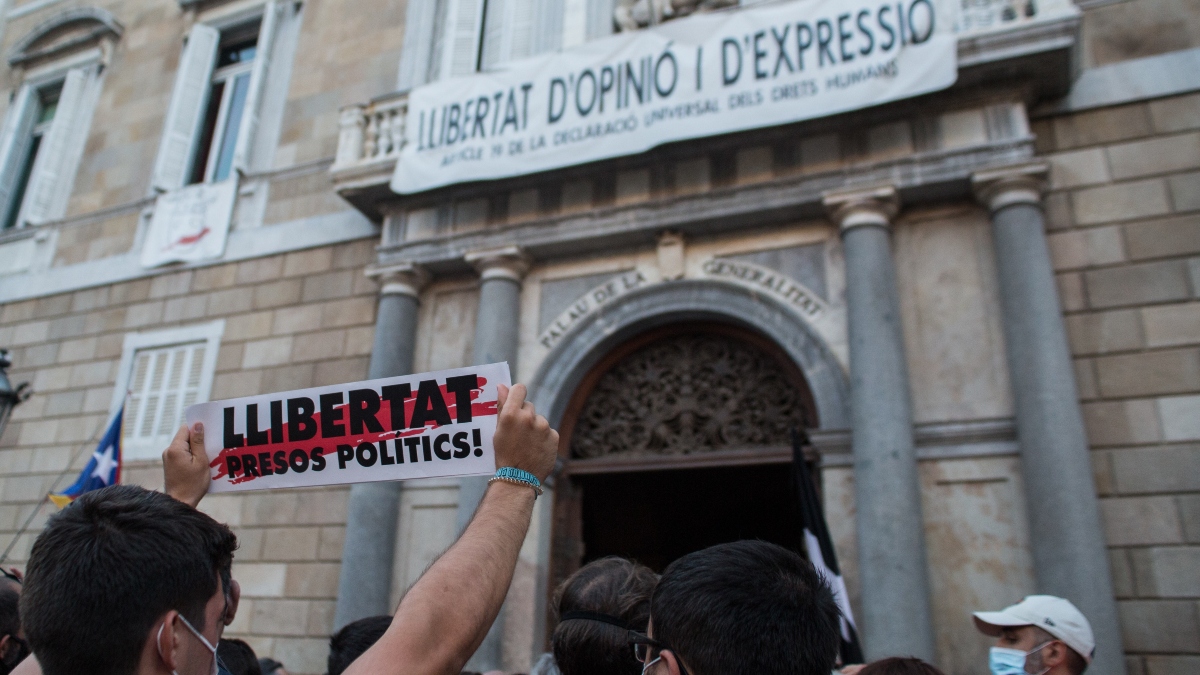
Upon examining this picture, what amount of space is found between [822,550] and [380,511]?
4.40 meters

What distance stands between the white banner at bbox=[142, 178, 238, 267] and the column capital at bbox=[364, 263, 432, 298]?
9.03ft

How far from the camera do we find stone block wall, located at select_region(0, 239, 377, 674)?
8.75 m

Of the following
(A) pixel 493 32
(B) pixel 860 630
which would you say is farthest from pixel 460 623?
(A) pixel 493 32

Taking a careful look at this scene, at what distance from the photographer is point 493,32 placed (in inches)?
406

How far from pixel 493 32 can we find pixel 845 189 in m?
4.96

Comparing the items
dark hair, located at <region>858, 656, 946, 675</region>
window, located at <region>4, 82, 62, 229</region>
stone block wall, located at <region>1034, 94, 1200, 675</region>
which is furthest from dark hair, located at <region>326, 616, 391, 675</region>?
window, located at <region>4, 82, 62, 229</region>

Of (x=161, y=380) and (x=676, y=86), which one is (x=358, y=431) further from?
(x=161, y=380)

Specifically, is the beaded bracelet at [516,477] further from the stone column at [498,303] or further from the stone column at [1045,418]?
the stone column at [498,303]

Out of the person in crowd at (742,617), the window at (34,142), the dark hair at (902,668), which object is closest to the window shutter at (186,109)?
the window at (34,142)

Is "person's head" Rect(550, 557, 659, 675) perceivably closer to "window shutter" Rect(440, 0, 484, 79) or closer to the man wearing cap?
the man wearing cap

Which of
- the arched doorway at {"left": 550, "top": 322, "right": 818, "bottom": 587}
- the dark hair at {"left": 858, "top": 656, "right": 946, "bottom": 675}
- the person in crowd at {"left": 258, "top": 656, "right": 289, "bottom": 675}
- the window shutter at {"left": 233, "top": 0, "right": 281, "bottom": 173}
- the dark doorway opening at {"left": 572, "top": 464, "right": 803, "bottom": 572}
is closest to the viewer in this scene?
the dark hair at {"left": 858, "top": 656, "right": 946, "bottom": 675}

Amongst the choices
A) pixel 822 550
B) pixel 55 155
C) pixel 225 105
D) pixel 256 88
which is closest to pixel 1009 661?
pixel 822 550

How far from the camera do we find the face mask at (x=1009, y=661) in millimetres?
3963

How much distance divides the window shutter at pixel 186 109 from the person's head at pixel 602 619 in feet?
35.5
